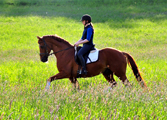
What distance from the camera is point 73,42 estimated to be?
59.5 feet

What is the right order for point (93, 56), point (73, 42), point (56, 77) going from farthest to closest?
point (73, 42)
point (93, 56)
point (56, 77)

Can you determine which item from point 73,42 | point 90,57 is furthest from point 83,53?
point 73,42

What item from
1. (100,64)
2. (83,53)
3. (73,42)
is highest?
(83,53)

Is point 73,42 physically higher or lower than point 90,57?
lower

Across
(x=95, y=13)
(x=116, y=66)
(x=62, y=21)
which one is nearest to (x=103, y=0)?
(x=95, y=13)

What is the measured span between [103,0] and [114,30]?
16936mm

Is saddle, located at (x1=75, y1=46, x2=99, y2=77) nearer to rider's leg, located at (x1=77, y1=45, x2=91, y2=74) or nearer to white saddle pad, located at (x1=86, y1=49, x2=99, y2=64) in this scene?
white saddle pad, located at (x1=86, y1=49, x2=99, y2=64)

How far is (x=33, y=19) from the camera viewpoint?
99.9ft

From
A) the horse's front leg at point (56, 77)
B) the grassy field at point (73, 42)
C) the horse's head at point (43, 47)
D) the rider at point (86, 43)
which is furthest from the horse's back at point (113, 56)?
the horse's head at point (43, 47)

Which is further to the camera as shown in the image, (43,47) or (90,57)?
(43,47)

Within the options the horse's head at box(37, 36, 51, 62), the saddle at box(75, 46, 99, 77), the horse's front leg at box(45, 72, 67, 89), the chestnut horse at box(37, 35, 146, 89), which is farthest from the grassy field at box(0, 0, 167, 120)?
→ the horse's head at box(37, 36, 51, 62)

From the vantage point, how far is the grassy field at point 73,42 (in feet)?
14.3

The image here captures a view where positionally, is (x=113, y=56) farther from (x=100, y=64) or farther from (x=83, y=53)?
(x=83, y=53)

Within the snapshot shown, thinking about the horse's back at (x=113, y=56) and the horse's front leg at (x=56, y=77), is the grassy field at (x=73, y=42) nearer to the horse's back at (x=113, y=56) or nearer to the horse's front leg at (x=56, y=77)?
the horse's front leg at (x=56, y=77)
